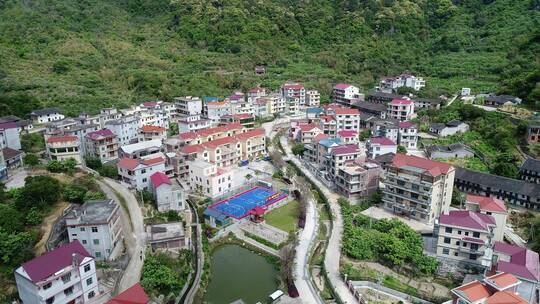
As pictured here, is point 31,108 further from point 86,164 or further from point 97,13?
point 97,13

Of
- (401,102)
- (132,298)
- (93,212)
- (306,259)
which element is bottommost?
(306,259)

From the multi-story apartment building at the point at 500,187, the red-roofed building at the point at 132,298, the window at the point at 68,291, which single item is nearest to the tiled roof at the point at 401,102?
the multi-story apartment building at the point at 500,187

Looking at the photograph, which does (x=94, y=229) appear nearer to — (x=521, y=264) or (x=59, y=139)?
(x=59, y=139)

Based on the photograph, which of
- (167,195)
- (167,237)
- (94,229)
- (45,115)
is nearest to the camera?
(94,229)

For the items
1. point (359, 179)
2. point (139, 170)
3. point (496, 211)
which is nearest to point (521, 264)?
point (496, 211)

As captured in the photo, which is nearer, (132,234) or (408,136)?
(132,234)

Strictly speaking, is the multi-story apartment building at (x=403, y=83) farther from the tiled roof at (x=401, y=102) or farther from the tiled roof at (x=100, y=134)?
the tiled roof at (x=100, y=134)

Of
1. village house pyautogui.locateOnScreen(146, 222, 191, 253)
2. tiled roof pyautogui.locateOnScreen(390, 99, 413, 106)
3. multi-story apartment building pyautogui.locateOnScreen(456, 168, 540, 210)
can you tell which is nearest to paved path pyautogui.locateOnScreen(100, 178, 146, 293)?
village house pyautogui.locateOnScreen(146, 222, 191, 253)
